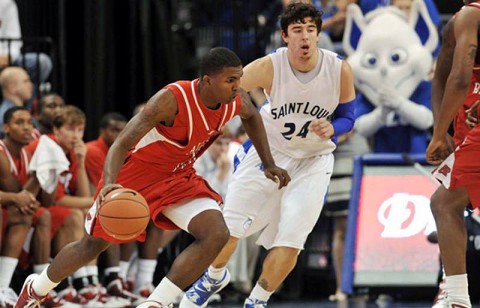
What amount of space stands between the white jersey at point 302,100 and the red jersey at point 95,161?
2.96m

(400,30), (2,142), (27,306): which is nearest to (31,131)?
(2,142)

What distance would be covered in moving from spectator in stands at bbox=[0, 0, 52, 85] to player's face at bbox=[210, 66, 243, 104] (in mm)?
4860

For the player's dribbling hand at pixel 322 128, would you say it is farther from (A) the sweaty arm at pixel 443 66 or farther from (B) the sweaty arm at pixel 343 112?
(A) the sweaty arm at pixel 443 66

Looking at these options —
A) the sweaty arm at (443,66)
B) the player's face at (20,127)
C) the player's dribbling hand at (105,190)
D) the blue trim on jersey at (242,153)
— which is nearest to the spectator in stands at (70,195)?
the player's face at (20,127)

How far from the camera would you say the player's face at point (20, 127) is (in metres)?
9.64

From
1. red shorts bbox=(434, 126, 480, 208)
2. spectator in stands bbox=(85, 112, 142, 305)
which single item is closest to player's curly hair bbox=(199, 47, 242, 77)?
red shorts bbox=(434, 126, 480, 208)

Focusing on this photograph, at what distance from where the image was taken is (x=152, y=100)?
271 inches

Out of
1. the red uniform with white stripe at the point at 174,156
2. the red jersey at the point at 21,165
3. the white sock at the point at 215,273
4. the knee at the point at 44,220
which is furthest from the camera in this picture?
the red jersey at the point at 21,165

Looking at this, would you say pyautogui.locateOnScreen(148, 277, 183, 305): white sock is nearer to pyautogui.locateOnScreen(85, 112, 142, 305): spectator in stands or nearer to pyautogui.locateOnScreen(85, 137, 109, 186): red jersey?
pyautogui.locateOnScreen(85, 112, 142, 305): spectator in stands

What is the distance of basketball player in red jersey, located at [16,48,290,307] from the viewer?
22.5 ft

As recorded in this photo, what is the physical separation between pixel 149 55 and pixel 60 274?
252 inches

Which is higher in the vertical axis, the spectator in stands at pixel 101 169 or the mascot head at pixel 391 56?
the mascot head at pixel 391 56

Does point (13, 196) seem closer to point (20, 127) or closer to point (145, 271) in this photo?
point (20, 127)

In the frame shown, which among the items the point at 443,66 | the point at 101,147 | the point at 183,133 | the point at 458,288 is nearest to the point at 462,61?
the point at 443,66
